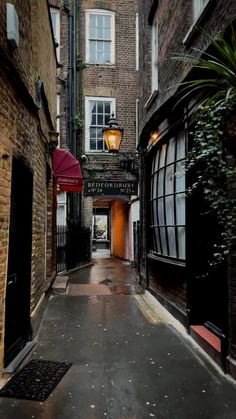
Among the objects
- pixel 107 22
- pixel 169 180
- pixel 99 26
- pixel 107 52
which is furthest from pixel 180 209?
pixel 107 22

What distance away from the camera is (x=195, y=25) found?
5.01m

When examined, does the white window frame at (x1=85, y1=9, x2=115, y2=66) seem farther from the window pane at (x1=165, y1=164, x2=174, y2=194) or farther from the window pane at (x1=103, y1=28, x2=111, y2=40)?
the window pane at (x1=165, y1=164, x2=174, y2=194)

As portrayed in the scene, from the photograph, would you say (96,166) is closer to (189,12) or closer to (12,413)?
(189,12)

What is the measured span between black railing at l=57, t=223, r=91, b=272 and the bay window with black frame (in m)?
3.92

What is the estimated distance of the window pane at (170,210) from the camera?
653 cm

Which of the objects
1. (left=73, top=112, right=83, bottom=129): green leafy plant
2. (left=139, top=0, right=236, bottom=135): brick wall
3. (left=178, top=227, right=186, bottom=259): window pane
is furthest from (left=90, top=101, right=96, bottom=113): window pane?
(left=178, top=227, right=186, bottom=259): window pane

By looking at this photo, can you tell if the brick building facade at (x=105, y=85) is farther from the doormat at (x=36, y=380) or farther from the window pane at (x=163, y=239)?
the doormat at (x=36, y=380)

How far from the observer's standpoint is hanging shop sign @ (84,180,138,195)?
14677 mm

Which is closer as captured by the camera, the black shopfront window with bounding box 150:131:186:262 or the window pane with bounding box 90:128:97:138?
the black shopfront window with bounding box 150:131:186:262

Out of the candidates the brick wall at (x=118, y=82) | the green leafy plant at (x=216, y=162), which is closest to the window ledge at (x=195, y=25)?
the green leafy plant at (x=216, y=162)

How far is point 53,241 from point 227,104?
286 inches

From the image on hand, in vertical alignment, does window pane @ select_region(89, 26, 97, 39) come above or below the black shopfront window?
above

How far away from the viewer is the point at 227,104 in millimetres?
3008

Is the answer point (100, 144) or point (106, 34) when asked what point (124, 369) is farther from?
point (106, 34)
